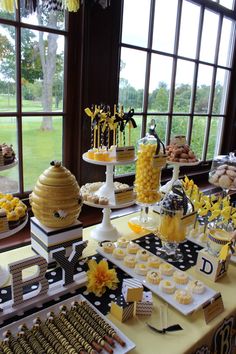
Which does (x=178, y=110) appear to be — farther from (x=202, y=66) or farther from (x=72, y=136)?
(x=72, y=136)

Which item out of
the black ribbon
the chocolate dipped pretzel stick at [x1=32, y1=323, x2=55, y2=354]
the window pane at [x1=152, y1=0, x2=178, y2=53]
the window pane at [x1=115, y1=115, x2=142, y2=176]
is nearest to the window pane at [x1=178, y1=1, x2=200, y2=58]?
the window pane at [x1=152, y1=0, x2=178, y2=53]

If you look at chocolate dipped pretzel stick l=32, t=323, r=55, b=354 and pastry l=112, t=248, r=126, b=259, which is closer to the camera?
chocolate dipped pretzel stick l=32, t=323, r=55, b=354

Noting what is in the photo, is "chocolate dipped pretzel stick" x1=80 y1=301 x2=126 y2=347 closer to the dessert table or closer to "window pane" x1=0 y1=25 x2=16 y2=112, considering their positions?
the dessert table

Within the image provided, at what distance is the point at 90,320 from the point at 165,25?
70.8 inches

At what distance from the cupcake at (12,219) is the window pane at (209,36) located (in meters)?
1.91

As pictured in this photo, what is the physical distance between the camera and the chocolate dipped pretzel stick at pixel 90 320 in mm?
700

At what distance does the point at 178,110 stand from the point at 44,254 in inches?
61.2

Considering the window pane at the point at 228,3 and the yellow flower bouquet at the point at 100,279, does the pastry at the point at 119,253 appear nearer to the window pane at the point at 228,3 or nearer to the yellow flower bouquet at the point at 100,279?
the yellow flower bouquet at the point at 100,279

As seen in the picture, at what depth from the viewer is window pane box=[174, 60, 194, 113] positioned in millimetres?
2096

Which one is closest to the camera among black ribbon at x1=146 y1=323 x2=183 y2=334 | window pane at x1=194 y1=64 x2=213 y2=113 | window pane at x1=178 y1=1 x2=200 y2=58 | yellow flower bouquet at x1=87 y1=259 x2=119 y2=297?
black ribbon at x1=146 y1=323 x2=183 y2=334

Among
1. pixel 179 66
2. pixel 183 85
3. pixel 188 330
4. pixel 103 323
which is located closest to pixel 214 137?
pixel 183 85

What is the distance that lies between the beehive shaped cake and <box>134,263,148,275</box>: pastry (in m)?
0.27

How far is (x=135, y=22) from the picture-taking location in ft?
5.58

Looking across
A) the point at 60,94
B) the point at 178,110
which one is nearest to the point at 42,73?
the point at 60,94
